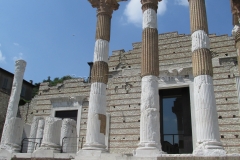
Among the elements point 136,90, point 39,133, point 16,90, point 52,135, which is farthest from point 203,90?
point 16,90

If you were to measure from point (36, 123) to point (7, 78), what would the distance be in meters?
17.5

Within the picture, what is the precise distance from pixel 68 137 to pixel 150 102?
4.37 meters

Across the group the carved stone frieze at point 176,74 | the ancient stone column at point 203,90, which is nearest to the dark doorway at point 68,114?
the carved stone frieze at point 176,74

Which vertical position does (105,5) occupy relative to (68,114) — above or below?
above

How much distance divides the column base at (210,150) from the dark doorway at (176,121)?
16.5 ft

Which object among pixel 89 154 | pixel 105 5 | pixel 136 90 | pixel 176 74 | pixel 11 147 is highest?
pixel 105 5

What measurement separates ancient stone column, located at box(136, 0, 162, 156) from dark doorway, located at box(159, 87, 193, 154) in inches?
171

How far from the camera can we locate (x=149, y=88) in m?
10.5

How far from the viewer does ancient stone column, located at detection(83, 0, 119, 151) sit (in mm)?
10945

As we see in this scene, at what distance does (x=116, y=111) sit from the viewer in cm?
1566

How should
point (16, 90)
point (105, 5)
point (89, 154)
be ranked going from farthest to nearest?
point (16, 90) < point (105, 5) < point (89, 154)

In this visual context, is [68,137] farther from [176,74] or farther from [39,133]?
[176,74]

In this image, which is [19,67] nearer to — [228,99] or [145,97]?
[145,97]

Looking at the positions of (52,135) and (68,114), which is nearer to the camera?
(52,135)
